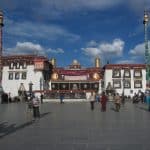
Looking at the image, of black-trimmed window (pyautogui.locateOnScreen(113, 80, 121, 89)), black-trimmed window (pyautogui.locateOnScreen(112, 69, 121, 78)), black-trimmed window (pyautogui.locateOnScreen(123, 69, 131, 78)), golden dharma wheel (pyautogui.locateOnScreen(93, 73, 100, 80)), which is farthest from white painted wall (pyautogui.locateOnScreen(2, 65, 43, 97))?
black-trimmed window (pyautogui.locateOnScreen(123, 69, 131, 78))

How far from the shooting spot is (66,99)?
65.6 meters

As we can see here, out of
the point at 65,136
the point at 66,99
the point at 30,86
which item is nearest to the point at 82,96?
the point at 66,99

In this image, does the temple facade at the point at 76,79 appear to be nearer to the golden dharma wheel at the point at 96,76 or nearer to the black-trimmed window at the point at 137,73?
the golden dharma wheel at the point at 96,76

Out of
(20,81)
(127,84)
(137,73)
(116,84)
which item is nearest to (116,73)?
(116,84)

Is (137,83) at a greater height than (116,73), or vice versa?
(116,73)

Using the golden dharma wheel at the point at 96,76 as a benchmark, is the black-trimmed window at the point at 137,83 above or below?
below

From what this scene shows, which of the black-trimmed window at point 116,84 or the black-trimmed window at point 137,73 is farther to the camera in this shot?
the black-trimmed window at point 137,73

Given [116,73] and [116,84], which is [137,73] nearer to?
[116,73]

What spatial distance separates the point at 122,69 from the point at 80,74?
10278 mm

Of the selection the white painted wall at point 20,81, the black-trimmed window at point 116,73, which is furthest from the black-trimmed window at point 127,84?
the white painted wall at point 20,81

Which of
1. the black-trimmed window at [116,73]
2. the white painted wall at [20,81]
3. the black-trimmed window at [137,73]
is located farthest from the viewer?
the black-trimmed window at [116,73]

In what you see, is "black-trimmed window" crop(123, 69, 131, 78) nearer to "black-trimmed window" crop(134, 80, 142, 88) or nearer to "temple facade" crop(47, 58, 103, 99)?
"black-trimmed window" crop(134, 80, 142, 88)

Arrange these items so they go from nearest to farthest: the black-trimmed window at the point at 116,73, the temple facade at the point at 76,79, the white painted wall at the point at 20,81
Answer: the white painted wall at the point at 20,81
the black-trimmed window at the point at 116,73
the temple facade at the point at 76,79

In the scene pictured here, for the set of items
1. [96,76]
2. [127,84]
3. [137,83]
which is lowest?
[127,84]
